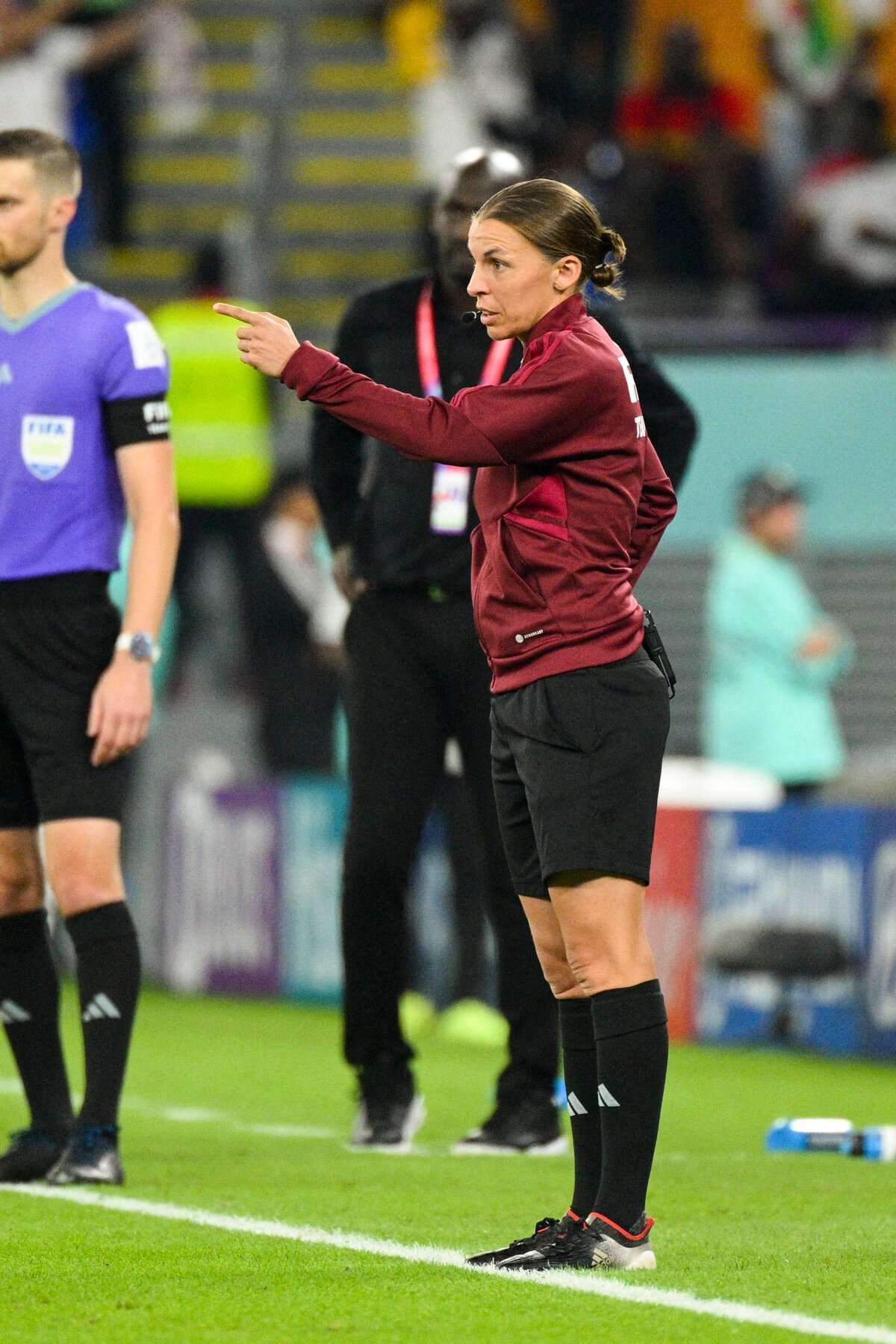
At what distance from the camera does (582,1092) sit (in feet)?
14.8

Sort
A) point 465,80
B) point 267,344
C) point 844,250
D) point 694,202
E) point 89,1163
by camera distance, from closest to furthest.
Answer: point 267,344, point 89,1163, point 844,250, point 694,202, point 465,80

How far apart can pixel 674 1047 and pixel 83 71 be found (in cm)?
836

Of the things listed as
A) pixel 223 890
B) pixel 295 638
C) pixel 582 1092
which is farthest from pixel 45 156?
pixel 295 638

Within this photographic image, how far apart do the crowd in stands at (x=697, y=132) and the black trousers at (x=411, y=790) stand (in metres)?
8.90

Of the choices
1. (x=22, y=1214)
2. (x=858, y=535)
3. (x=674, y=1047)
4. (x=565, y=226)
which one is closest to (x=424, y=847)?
(x=674, y=1047)

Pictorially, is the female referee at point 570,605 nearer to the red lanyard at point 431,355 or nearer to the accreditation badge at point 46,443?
the accreditation badge at point 46,443

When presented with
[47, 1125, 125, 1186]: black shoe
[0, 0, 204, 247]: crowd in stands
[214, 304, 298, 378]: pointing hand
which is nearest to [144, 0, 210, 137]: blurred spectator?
[0, 0, 204, 247]: crowd in stands

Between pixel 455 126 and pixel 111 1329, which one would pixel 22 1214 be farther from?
pixel 455 126

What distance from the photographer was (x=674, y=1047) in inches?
374

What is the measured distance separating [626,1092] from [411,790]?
6.47 feet

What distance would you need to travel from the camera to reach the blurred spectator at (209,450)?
1342 centimetres

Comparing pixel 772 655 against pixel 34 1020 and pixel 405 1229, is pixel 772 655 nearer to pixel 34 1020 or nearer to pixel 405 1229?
pixel 34 1020

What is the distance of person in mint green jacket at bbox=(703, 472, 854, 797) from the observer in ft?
35.3

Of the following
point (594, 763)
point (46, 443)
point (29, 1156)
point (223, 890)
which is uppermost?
point (46, 443)
